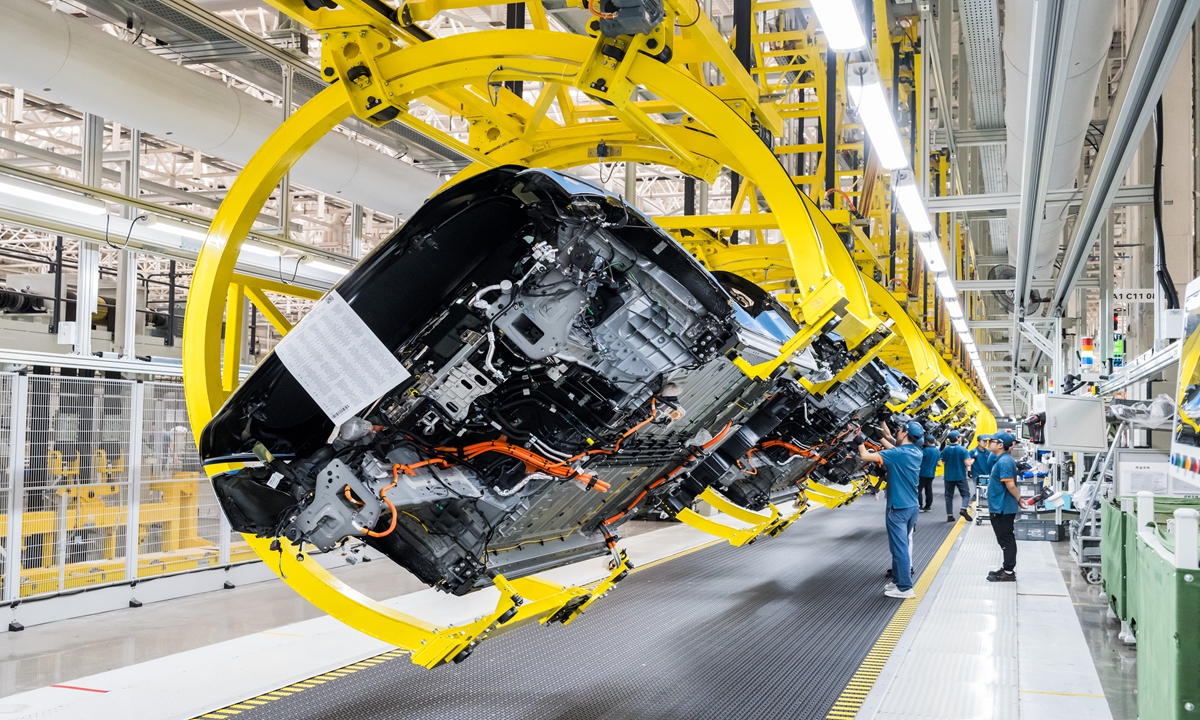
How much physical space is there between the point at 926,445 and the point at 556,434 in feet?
40.9

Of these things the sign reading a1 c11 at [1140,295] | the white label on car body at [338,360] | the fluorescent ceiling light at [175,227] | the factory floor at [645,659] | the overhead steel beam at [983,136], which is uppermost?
the overhead steel beam at [983,136]

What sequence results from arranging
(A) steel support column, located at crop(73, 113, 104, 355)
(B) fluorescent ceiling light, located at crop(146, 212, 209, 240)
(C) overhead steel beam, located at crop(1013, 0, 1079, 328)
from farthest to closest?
(A) steel support column, located at crop(73, 113, 104, 355), (B) fluorescent ceiling light, located at crop(146, 212, 209, 240), (C) overhead steel beam, located at crop(1013, 0, 1079, 328)

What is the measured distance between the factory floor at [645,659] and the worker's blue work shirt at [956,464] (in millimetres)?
6465

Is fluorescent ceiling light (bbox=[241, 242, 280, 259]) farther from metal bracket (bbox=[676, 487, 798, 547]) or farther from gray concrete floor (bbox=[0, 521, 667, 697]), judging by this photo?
metal bracket (bbox=[676, 487, 798, 547])

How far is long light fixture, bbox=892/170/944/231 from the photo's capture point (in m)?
6.29

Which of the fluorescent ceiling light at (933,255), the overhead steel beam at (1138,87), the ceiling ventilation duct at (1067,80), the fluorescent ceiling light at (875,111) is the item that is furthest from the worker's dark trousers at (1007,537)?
the fluorescent ceiling light at (875,111)

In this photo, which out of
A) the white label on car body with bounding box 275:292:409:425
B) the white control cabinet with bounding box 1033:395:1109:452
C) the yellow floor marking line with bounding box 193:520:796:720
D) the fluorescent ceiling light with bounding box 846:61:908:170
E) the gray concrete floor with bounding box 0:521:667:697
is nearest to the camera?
the white label on car body with bounding box 275:292:409:425

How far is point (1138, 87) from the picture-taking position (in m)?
4.68

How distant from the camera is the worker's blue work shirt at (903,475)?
29.0 feet

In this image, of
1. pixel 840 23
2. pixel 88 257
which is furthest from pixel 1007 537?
pixel 88 257

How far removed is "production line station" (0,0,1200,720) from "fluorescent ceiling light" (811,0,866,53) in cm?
2

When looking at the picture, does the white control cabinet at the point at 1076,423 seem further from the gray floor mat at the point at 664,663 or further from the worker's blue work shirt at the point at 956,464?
the worker's blue work shirt at the point at 956,464

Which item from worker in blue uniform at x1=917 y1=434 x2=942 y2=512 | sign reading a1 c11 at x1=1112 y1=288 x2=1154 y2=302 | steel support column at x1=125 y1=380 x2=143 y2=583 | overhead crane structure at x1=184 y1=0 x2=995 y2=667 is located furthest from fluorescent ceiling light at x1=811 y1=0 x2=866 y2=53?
worker in blue uniform at x1=917 y1=434 x2=942 y2=512

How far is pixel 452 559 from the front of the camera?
421cm
